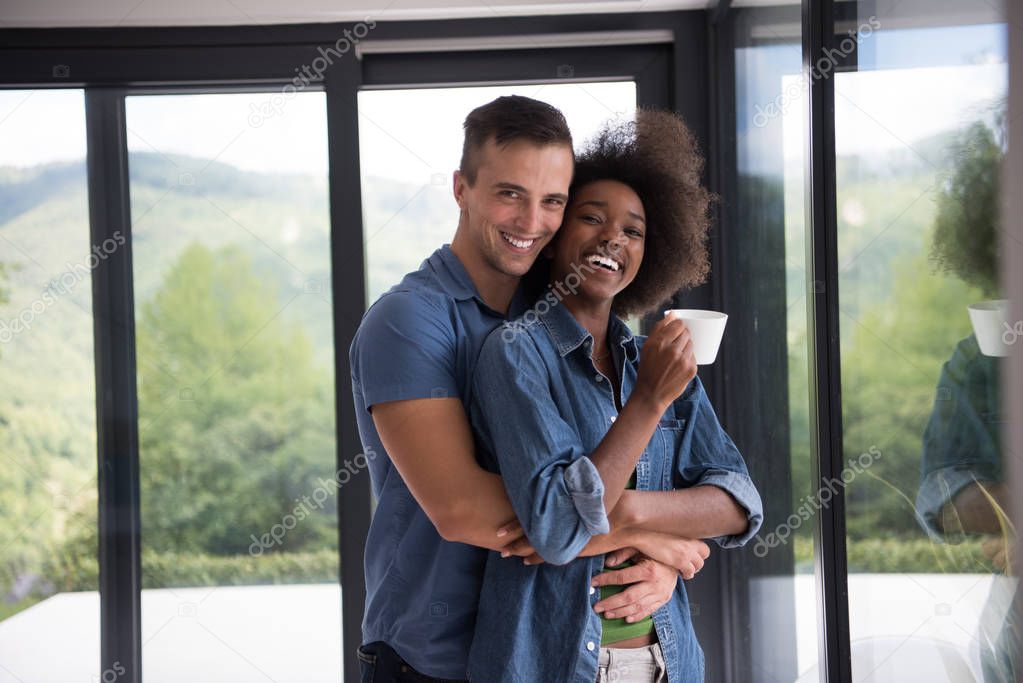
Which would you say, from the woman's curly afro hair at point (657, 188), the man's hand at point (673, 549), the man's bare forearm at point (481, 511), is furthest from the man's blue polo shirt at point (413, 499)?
the woman's curly afro hair at point (657, 188)

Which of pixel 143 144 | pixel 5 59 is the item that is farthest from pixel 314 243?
pixel 5 59

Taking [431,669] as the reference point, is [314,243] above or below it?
above

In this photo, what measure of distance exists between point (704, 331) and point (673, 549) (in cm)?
32

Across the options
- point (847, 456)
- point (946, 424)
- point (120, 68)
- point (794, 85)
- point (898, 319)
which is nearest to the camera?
point (946, 424)

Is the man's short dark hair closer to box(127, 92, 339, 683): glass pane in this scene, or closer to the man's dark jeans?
the man's dark jeans

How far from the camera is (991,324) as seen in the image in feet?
4.03

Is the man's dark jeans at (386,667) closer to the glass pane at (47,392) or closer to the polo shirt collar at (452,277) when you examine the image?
the polo shirt collar at (452,277)

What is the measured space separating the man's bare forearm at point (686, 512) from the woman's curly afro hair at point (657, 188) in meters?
0.46

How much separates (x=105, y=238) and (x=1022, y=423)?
2284 millimetres

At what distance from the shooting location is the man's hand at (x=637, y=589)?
1.19 metres

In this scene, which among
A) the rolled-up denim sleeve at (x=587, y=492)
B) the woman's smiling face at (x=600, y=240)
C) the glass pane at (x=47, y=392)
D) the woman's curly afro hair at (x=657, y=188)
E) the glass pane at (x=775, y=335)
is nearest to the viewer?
the rolled-up denim sleeve at (x=587, y=492)

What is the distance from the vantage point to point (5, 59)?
2.47m

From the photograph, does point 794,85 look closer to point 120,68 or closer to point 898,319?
point 898,319

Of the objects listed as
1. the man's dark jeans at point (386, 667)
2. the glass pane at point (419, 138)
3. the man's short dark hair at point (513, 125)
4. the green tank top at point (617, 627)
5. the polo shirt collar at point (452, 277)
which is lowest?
the man's dark jeans at point (386, 667)
